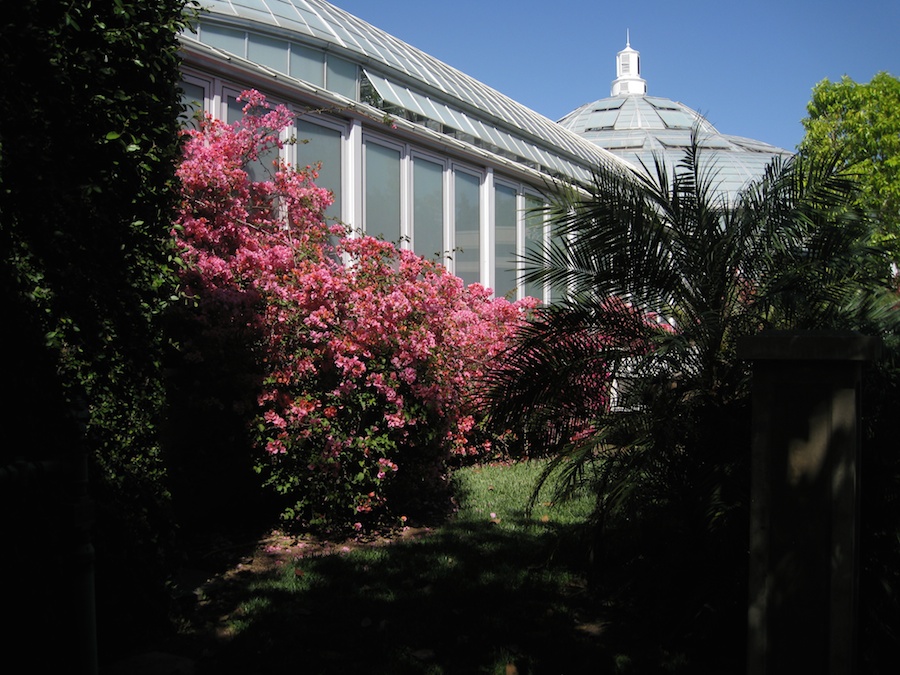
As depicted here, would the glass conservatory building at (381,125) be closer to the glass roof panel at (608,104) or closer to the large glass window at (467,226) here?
the large glass window at (467,226)

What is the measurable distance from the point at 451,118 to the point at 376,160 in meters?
2.91

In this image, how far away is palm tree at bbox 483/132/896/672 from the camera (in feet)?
16.8

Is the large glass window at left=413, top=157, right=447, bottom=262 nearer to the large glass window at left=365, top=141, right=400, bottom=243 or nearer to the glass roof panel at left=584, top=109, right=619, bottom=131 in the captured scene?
the large glass window at left=365, top=141, right=400, bottom=243

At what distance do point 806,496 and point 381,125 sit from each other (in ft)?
28.8

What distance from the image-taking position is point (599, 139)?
126ft

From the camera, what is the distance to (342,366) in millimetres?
6648

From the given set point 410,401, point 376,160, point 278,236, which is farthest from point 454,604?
point 376,160

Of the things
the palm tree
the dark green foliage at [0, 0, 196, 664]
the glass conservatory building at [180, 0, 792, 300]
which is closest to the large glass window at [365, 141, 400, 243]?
the glass conservatory building at [180, 0, 792, 300]

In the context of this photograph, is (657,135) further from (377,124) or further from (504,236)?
(377,124)

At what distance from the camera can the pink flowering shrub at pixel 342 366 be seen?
21.9ft

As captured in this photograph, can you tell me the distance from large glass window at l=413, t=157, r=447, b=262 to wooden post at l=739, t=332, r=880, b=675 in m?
8.58

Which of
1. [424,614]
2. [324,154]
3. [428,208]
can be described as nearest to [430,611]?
[424,614]

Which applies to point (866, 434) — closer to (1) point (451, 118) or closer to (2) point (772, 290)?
(2) point (772, 290)

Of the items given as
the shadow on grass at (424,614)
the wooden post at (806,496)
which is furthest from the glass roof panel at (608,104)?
the wooden post at (806,496)
